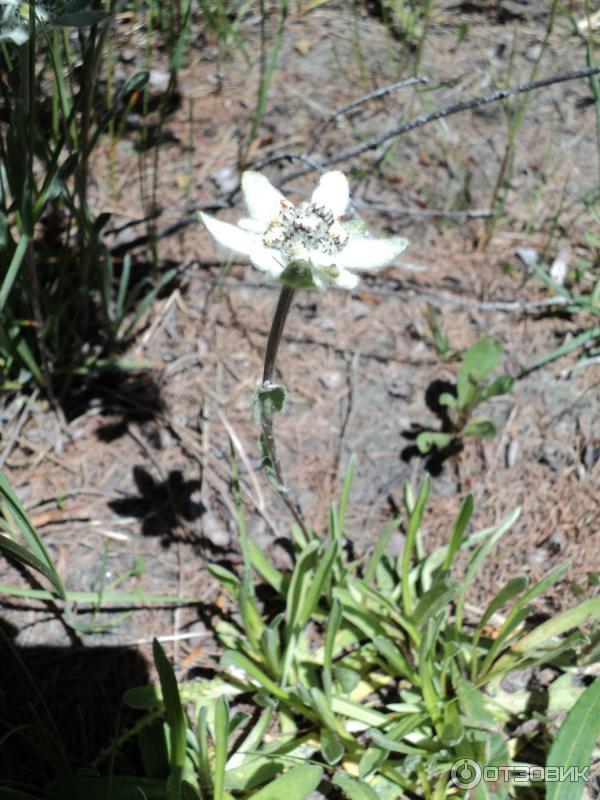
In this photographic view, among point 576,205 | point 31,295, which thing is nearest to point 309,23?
point 576,205

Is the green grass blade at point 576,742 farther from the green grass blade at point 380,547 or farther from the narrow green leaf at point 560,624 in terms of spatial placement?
the green grass blade at point 380,547

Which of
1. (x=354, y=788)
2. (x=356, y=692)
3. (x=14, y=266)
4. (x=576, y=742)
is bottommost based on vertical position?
(x=356, y=692)

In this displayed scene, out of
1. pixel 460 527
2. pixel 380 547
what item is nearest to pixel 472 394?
pixel 460 527

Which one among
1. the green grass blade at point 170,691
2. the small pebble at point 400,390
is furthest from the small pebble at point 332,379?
the green grass blade at point 170,691

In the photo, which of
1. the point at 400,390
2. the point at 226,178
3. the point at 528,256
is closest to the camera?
the point at 400,390

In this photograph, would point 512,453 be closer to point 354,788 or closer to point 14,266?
point 354,788

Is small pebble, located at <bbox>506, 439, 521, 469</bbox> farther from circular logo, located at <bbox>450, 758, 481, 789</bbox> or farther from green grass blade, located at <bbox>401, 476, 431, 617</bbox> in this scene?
circular logo, located at <bbox>450, 758, 481, 789</bbox>
